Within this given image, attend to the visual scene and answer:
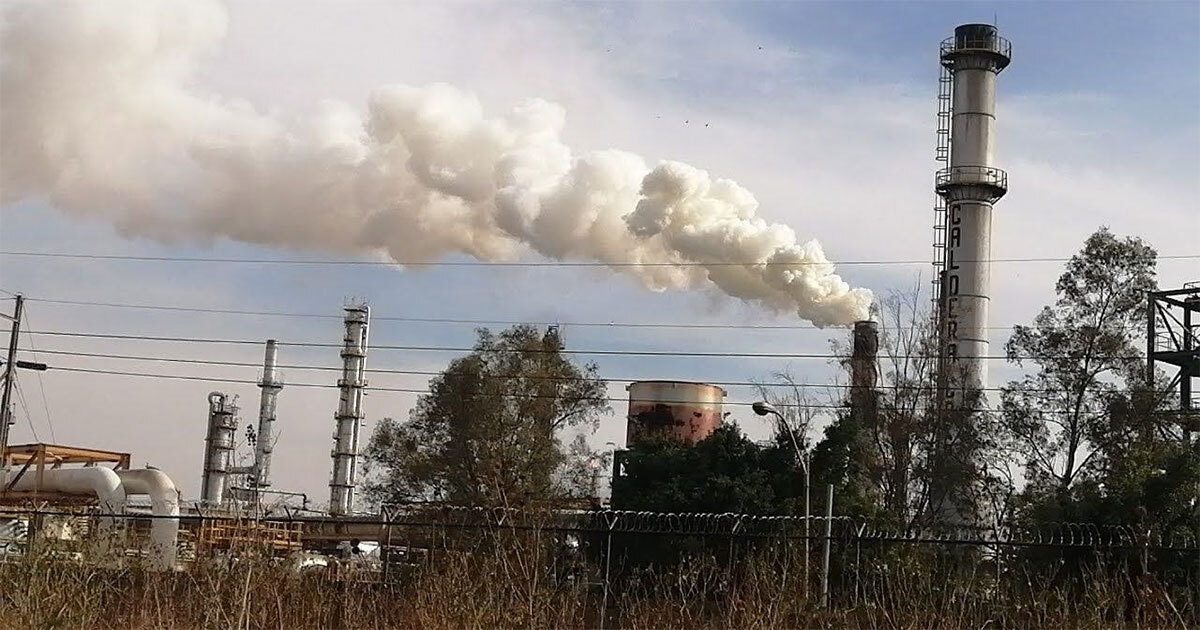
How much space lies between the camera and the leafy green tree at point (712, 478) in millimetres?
33781

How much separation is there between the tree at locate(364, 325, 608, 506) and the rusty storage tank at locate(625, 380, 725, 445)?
2.83 m

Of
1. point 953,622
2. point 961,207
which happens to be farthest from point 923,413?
point 953,622

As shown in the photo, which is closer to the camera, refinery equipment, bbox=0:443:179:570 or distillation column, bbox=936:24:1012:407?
refinery equipment, bbox=0:443:179:570

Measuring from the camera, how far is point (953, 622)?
1545cm

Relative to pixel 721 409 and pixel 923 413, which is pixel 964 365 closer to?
pixel 923 413

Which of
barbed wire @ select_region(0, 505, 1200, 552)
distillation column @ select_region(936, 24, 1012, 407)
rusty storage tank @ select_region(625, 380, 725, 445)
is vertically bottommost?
barbed wire @ select_region(0, 505, 1200, 552)

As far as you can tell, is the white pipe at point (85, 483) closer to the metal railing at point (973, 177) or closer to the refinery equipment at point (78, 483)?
the refinery equipment at point (78, 483)

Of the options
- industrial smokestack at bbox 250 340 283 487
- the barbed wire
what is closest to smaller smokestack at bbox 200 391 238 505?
industrial smokestack at bbox 250 340 283 487

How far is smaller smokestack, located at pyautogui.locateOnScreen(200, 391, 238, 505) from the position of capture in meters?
67.7

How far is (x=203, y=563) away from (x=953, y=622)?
895 cm

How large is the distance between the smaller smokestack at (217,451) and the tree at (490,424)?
63.2 feet

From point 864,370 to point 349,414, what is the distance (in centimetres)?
3125

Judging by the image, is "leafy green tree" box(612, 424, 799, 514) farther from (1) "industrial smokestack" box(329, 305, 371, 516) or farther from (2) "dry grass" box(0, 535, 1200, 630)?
(1) "industrial smokestack" box(329, 305, 371, 516)

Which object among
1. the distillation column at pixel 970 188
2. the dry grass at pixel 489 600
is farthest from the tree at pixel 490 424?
the dry grass at pixel 489 600
